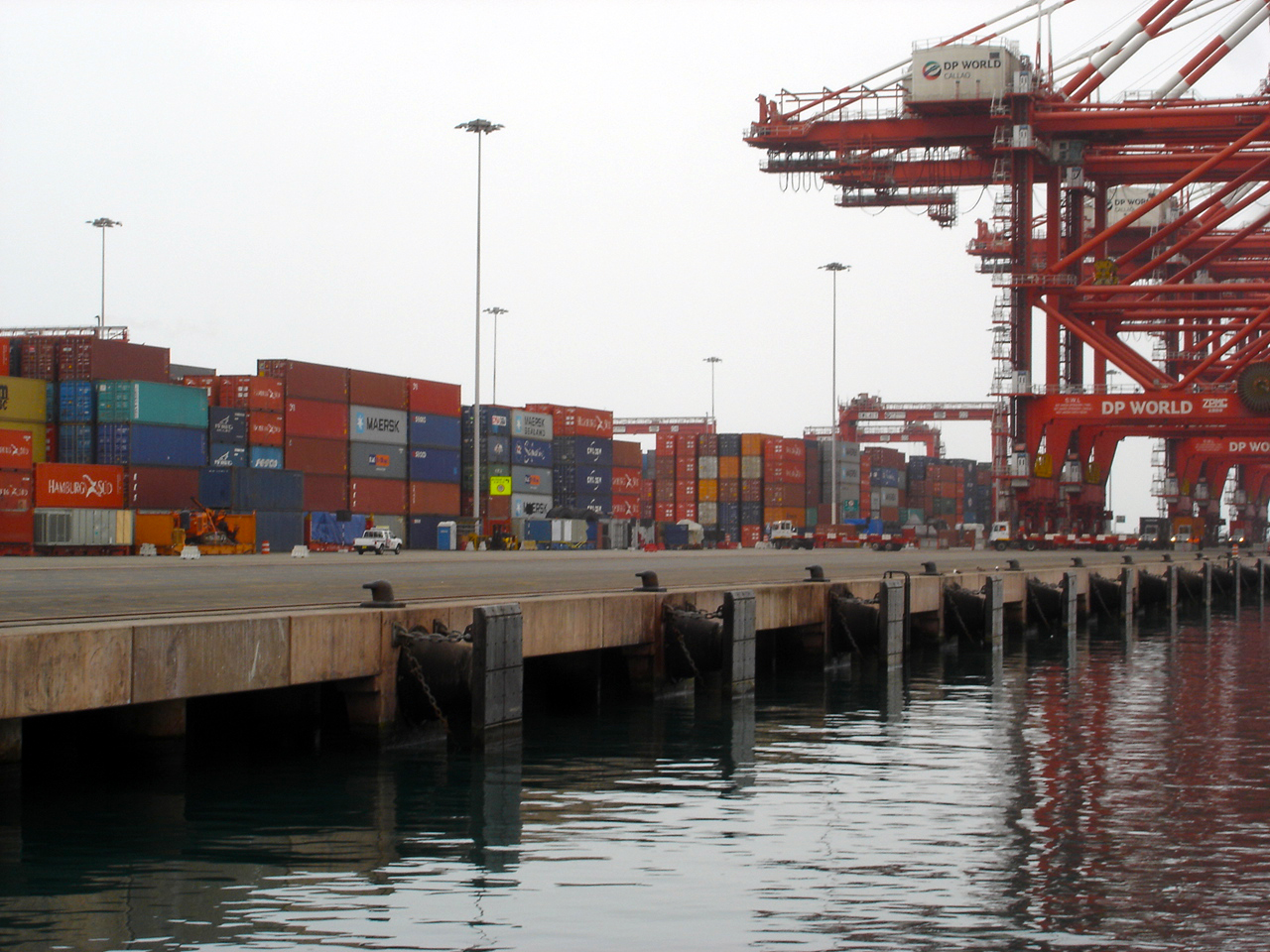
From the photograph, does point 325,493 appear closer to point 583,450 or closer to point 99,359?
point 99,359

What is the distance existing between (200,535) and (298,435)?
32.3 ft

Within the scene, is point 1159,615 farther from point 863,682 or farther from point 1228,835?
point 1228,835

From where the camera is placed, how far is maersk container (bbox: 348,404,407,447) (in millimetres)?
60031

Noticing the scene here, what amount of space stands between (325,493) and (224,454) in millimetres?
5297

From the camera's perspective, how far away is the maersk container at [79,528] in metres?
45.5

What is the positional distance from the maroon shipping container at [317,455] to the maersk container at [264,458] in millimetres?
292

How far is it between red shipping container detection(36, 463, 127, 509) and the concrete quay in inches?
1227

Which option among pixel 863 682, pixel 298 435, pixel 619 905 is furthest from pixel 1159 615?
pixel 619 905

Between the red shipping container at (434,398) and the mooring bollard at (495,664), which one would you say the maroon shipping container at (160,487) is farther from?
the mooring bollard at (495,664)

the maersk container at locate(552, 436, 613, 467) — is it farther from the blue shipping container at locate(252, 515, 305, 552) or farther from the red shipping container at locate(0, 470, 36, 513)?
the red shipping container at locate(0, 470, 36, 513)

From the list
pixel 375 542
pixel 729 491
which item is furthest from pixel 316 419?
pixel 729 491

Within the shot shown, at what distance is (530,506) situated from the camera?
241ft

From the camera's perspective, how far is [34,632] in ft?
33.1

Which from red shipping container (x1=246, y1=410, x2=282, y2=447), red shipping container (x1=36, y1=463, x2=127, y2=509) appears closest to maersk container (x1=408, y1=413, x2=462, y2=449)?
red shipping container (x1=246, y1=410, x2=282, y2=447)
